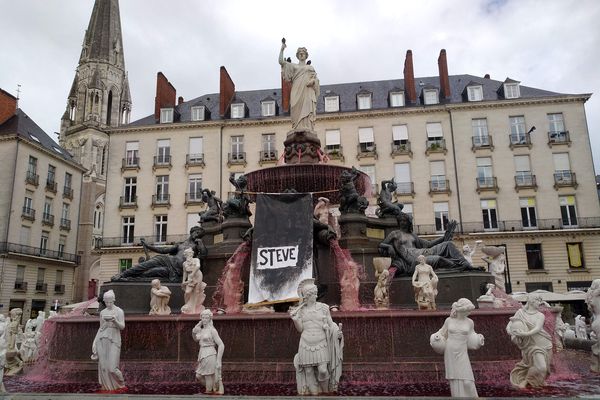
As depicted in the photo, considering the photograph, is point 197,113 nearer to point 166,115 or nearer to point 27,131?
point 166,115

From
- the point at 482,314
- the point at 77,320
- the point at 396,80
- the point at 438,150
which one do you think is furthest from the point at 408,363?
the point at 396,80

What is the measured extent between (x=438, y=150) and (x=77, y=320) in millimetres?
37737

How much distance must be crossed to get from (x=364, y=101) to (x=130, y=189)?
78.1ft

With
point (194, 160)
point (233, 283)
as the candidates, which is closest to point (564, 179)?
point (194, 160)

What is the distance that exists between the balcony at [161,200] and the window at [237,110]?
10.00 meters

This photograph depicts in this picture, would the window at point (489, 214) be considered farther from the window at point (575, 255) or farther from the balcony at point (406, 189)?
the balcony at point (406, 189)

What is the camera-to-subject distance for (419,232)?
4119 cm

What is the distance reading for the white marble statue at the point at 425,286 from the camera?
10.2m

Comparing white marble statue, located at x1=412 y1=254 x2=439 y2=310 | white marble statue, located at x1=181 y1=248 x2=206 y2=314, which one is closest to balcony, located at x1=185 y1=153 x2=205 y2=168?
white marble statue, located at x1=181 y1=248 x2=206 y2=314

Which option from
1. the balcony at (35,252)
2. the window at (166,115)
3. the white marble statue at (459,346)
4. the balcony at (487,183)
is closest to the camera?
the white marble statue at (459,346)

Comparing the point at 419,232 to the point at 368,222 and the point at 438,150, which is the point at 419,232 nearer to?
the point at 438,150

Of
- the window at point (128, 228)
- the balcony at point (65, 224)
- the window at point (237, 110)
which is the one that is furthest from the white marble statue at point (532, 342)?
the balcony at point (65, 224)

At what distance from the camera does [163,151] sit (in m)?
46.6

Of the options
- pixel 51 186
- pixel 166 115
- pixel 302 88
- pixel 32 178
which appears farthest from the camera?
pixel 51 186
